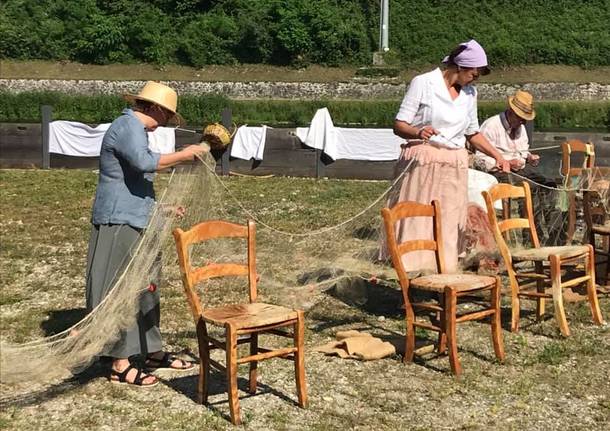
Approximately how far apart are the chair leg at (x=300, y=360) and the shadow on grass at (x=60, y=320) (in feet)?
7.29

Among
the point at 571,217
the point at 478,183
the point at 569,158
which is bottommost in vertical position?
the point at 571,217

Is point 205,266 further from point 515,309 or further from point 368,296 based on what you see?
point 368,296

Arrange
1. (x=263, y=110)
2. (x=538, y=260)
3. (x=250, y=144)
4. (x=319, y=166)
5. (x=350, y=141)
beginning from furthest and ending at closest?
1. (x=263, y=110)
2. (x=250, y=144)
3. (x=350, y=141)
4. (x=319, y=166)
5. (x=538, y=260)

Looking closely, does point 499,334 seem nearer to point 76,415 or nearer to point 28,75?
point 76,415

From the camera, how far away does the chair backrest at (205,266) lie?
182 inches

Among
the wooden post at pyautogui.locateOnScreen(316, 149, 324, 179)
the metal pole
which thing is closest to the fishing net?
the wooden post at pyautogui.locateOnScreen(316, 149, 324, 179)

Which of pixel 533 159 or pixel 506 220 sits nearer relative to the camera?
pixel 506 220

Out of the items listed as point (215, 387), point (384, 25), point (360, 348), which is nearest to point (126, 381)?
point (215, 387)

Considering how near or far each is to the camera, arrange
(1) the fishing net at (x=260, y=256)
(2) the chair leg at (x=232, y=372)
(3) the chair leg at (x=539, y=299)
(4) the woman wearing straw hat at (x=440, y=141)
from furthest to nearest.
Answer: (3) the chair leg at (x=539, y=299), (4) the woman wearing straw hat at (x=440, y=141), (1) the fishing net at (x=260, y=256), (2) the chair leg at (x=232, y=372)

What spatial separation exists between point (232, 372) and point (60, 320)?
8.42 ft

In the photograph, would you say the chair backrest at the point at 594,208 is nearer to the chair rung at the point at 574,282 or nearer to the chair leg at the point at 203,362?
the chair rung at the point at 574,282

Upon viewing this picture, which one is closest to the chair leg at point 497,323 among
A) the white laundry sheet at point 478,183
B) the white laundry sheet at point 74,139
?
the white laundry sheet at point 478,183

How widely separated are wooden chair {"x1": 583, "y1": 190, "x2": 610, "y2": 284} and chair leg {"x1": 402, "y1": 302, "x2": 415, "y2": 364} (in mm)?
2515

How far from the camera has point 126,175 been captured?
5.03 meters
